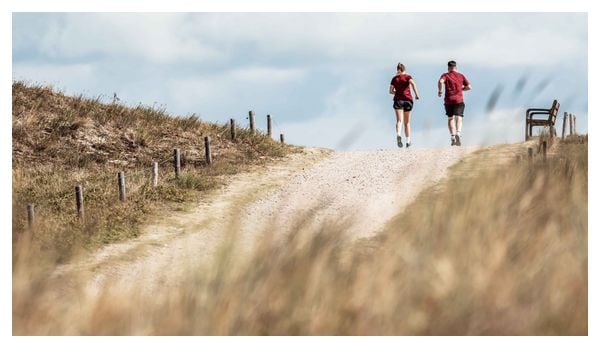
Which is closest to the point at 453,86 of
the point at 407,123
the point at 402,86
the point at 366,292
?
the point at 402,86

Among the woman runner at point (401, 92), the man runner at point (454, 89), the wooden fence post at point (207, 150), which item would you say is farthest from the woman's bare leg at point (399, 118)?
the wooden fence post at point (207, 150)

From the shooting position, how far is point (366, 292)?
15.7 feet

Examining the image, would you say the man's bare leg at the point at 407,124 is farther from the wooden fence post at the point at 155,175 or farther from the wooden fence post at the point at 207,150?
the wooden fence post at the point at 155,175

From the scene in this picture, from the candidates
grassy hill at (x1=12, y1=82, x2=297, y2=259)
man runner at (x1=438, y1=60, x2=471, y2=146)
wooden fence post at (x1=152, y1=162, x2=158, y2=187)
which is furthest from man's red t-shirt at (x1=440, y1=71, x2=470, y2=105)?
wooden fence post at (x1=152, y1=162, x2=158, y2=187)

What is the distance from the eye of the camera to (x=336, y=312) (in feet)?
15.4

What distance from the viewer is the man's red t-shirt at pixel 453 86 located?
1945cm

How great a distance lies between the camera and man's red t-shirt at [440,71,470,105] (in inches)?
766

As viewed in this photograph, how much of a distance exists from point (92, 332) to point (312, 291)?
58.6 inches

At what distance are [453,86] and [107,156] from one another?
11.7 meters

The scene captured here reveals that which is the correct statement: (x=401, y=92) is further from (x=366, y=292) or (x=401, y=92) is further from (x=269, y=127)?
(x=366, y=292)

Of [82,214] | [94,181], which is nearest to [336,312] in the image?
[82,214]

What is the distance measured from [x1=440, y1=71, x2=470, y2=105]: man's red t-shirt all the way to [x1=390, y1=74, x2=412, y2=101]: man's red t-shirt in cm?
121

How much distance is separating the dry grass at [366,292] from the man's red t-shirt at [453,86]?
14064 mm
